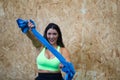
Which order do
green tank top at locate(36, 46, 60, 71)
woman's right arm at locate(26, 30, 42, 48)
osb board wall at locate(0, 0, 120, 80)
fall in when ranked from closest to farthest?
green tank top at locate(36, 46, 60, 71) → woman's right arm at locate(26, 30, 42, 48) → osb board wall at locate(0, 0, 120, 80)

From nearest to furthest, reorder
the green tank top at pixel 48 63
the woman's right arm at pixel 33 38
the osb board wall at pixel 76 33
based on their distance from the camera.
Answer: the green tank top at pixel 48 63 < the woman's right arm at pixel 33 38 < the osb board wall at pixel 76 33

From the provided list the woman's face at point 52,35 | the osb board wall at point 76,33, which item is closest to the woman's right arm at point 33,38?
the woman's face at point 52,35

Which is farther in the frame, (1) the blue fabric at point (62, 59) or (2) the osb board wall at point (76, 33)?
(2) the osb board wall at point (76, 33)

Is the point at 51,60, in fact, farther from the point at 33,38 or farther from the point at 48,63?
the point at 33,38

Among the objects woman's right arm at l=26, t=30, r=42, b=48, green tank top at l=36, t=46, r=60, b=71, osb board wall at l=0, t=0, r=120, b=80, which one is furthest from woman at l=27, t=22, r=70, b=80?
osb board wall at l=0, t=0, r=120, b=80

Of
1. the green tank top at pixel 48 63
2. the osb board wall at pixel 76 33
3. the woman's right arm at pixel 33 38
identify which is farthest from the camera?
the osb board wall at pixel 76 33

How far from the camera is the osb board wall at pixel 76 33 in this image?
425 centimetres

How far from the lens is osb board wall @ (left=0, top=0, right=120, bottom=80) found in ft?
14.0

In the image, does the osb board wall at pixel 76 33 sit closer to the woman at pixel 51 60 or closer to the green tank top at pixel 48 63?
the woman at pixel 51 60

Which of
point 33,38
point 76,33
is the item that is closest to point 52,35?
point 33,38

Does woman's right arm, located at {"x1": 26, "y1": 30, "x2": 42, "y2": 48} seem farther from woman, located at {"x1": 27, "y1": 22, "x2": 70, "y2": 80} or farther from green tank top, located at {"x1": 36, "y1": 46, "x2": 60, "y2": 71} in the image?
green tank top, located at {"x1": 36, "y1": 46, "x2": 60, "y2": 71}

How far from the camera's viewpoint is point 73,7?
4422 millimetres

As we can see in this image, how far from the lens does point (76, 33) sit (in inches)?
174

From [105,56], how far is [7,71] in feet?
5.59
